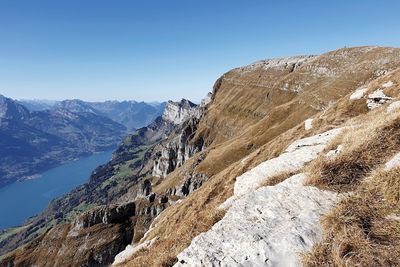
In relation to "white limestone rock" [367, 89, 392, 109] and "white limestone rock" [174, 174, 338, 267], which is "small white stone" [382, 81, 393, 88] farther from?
"white limestone rock" [174, 174, 338, 267]

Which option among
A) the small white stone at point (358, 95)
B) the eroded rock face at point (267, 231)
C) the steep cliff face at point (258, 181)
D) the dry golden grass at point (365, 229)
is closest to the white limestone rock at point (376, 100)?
the steep cliff face at point (258, 181)

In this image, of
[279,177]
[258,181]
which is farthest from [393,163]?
[258,181]

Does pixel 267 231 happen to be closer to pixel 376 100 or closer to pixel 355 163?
pixel 355 163

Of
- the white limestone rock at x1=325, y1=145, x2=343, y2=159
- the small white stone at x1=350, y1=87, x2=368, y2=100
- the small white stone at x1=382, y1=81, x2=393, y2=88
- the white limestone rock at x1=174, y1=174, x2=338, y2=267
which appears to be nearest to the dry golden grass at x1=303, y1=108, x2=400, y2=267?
the white limestone rock at x1=174, y1=174, x2=338, y2=267

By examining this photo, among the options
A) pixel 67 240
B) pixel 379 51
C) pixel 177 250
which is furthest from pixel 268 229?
pixel 67 240

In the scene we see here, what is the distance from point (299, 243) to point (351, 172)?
4.41 meters

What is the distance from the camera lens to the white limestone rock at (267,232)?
913cm

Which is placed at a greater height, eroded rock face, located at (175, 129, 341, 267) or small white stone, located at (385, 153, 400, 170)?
small white stone, located at (385, 153, 400, 170)

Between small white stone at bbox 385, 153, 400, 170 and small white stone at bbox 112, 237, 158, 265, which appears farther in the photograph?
small white stone at bbox 112, 237, 158, 265

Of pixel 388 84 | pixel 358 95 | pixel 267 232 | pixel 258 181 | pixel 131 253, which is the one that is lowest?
pixel 131 253

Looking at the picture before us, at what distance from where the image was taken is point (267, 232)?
10.3 metres

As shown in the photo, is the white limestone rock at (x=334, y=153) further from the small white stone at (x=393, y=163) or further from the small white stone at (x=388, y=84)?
the small white stone at (x=388, y=84)

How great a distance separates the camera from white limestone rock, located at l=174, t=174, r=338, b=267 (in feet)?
30.0

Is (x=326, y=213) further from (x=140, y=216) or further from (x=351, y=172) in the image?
(x=140, y=216)
